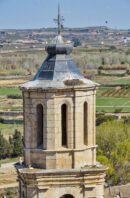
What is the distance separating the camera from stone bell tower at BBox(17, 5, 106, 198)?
9.93 m

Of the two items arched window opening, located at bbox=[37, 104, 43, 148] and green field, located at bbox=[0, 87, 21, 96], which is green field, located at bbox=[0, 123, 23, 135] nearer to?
green field, located at bbox=[0, 87, 21, 96]

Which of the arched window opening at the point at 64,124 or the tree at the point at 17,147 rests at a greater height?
the arched window opening at the point at 64,124

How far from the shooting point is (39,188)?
392 inches

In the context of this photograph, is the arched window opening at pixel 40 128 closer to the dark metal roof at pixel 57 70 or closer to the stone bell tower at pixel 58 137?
the stone bell tower at pixel 58 137

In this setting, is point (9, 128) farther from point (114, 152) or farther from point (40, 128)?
point (40, 128)

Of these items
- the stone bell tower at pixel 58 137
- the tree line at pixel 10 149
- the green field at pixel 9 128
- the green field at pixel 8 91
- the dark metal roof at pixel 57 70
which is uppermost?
the dark metal roof at pixel 57 70

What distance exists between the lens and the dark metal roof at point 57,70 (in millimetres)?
10109

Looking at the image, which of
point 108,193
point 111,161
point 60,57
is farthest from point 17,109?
point 60,57

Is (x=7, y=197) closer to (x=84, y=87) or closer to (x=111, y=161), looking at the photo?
(x=111, y=161)

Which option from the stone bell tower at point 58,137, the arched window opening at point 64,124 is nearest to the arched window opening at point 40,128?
the stone bell tower at point 58,137

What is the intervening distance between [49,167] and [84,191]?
2.65 feet

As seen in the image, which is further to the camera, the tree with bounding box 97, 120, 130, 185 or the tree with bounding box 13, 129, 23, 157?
the tree with bounding box 13, 129, 23, 157

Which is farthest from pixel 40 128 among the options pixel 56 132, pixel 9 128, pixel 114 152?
pixel 9 128

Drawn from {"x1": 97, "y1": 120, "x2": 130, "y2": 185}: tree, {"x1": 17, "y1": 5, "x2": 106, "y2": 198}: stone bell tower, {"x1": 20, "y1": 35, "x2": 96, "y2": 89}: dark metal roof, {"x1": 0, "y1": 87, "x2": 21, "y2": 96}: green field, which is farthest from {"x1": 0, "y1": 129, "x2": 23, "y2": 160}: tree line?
{"x1": 0, "y1": 87, "x2": 21, "y2": 96}: green field
